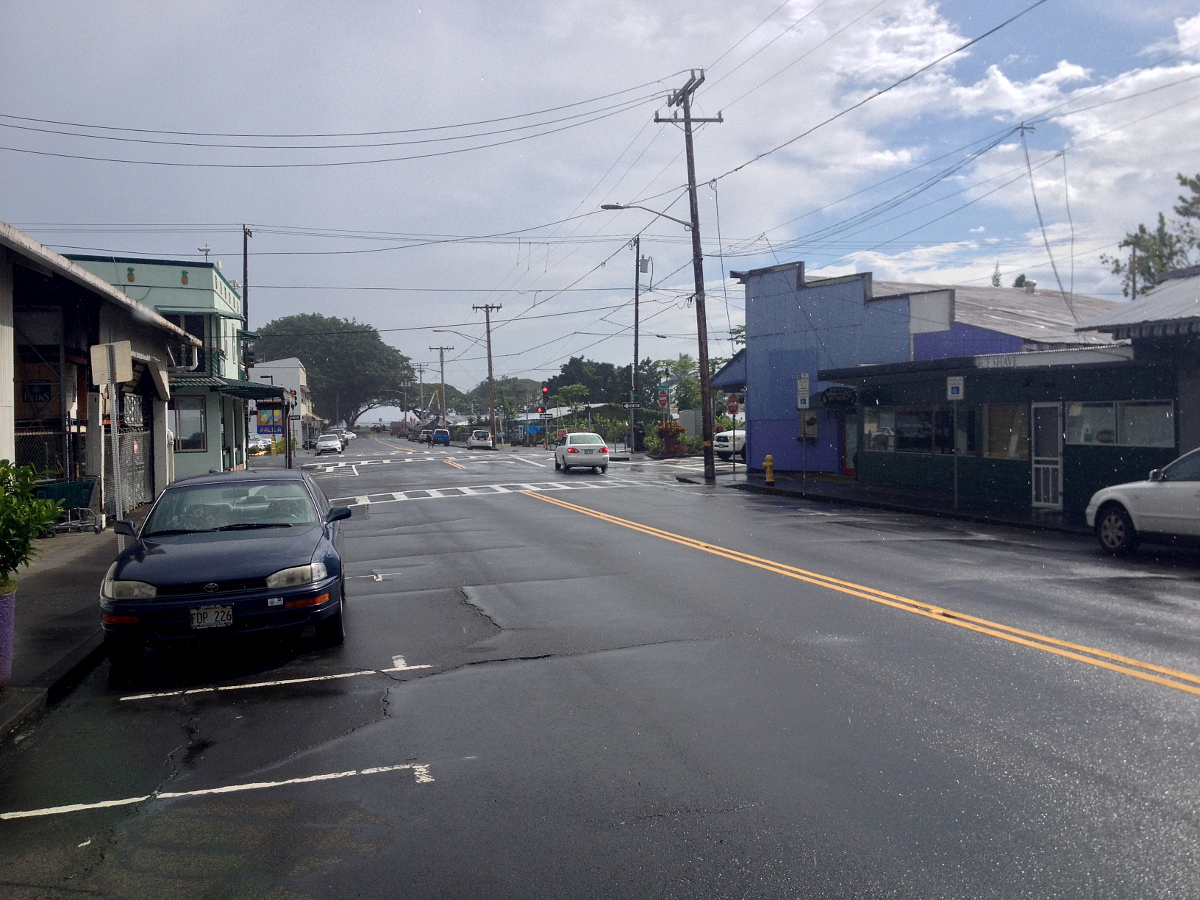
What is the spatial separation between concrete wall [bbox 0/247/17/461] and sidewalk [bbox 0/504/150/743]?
1.79 m

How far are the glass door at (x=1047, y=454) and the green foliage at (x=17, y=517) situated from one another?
18.7 metres

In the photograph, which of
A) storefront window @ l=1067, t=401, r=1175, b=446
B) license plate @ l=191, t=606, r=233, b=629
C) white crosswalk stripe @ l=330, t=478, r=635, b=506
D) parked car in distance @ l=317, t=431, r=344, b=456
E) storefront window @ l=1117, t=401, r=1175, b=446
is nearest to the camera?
license plate @ l=191, t=606, r=233, b=629

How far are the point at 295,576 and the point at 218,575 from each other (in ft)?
1.90

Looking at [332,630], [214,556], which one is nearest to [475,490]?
[332,630]

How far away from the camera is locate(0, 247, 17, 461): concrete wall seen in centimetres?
1212

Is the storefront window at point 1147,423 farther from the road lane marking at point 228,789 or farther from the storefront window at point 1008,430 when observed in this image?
the road lane marking at point 228,789

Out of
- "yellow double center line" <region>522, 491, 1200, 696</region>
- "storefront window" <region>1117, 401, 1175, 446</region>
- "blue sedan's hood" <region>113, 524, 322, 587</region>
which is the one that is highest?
"storefront window" <region>1117, 401, 1175, 446</region>

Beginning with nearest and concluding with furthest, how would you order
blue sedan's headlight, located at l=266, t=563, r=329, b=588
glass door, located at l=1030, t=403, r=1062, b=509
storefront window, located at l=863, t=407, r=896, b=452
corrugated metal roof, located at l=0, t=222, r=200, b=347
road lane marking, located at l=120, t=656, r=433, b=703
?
1. road lane marking, located at l=120, t=656, r=433, b=703
2. blue sedan's headlight, located at l=266, t=563, r=329, b=588
3. corrugated metal roof, located at l=0, t=222, r=200, b=347
4. glass door, located at l=1030, t=403, r=1062, b=509
5. storefront window, located at l=863, t=407, r=896, b=452

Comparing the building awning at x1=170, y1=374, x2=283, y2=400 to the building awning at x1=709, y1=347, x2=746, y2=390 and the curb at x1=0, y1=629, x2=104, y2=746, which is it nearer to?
the building awning at x1=709, y1=347, x2=746, y2=390

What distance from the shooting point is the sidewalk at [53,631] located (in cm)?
657

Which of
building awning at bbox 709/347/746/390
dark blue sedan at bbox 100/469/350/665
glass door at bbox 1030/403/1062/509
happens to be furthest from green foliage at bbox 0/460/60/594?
building awning at bbox 709/347/746/390

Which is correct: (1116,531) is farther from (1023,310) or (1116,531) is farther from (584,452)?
(584,452)

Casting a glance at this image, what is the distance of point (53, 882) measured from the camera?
13.1ft

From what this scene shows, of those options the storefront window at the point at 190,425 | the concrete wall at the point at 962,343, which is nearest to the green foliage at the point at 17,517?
the concrete wall at the point at 962,343
